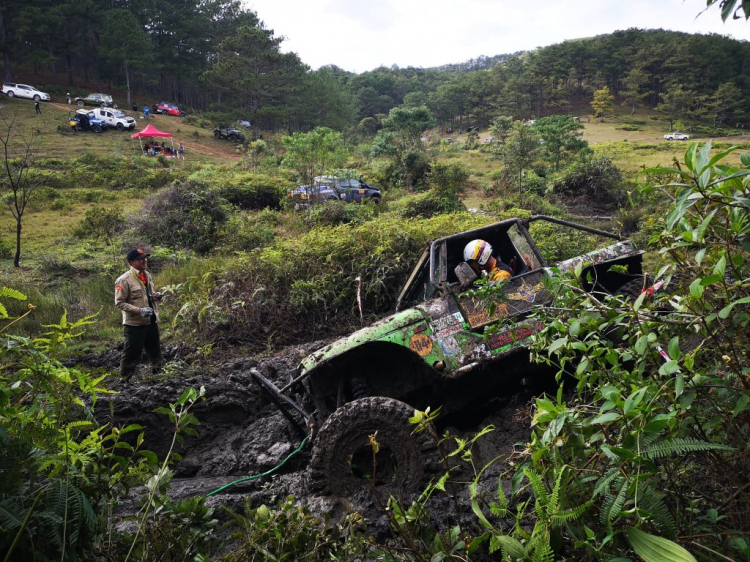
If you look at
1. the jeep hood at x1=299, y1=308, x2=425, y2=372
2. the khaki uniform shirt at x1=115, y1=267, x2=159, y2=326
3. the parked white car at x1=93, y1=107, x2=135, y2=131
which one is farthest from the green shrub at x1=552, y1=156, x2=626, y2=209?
the parked white car at x1=93, y1=107, x2=135, y2=131

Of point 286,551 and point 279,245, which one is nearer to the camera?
A: point 286,551

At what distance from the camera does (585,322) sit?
5.58 ft

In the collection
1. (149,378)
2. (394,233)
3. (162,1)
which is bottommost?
(149,378)

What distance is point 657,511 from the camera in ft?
4.34

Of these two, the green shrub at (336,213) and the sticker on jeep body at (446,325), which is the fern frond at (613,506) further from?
the green shrub at (336,213)

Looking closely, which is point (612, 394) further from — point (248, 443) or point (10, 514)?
point (248, 443)

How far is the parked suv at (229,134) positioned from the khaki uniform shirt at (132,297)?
36.8 meters

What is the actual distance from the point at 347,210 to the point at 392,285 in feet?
20.4

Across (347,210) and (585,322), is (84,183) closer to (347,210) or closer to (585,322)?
(347,210)

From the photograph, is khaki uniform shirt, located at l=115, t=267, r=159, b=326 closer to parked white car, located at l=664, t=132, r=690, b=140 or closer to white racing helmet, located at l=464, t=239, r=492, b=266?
white racing helmet, located at l=464, t=239, r=492, b=266

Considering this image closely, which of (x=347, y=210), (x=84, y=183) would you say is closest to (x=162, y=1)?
(x=84, y=183)

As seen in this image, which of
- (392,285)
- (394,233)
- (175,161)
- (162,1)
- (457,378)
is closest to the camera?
(457,378)

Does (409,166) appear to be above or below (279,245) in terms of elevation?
above

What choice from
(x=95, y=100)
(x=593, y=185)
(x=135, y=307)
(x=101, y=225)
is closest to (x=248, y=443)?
(x=135, y=307)
